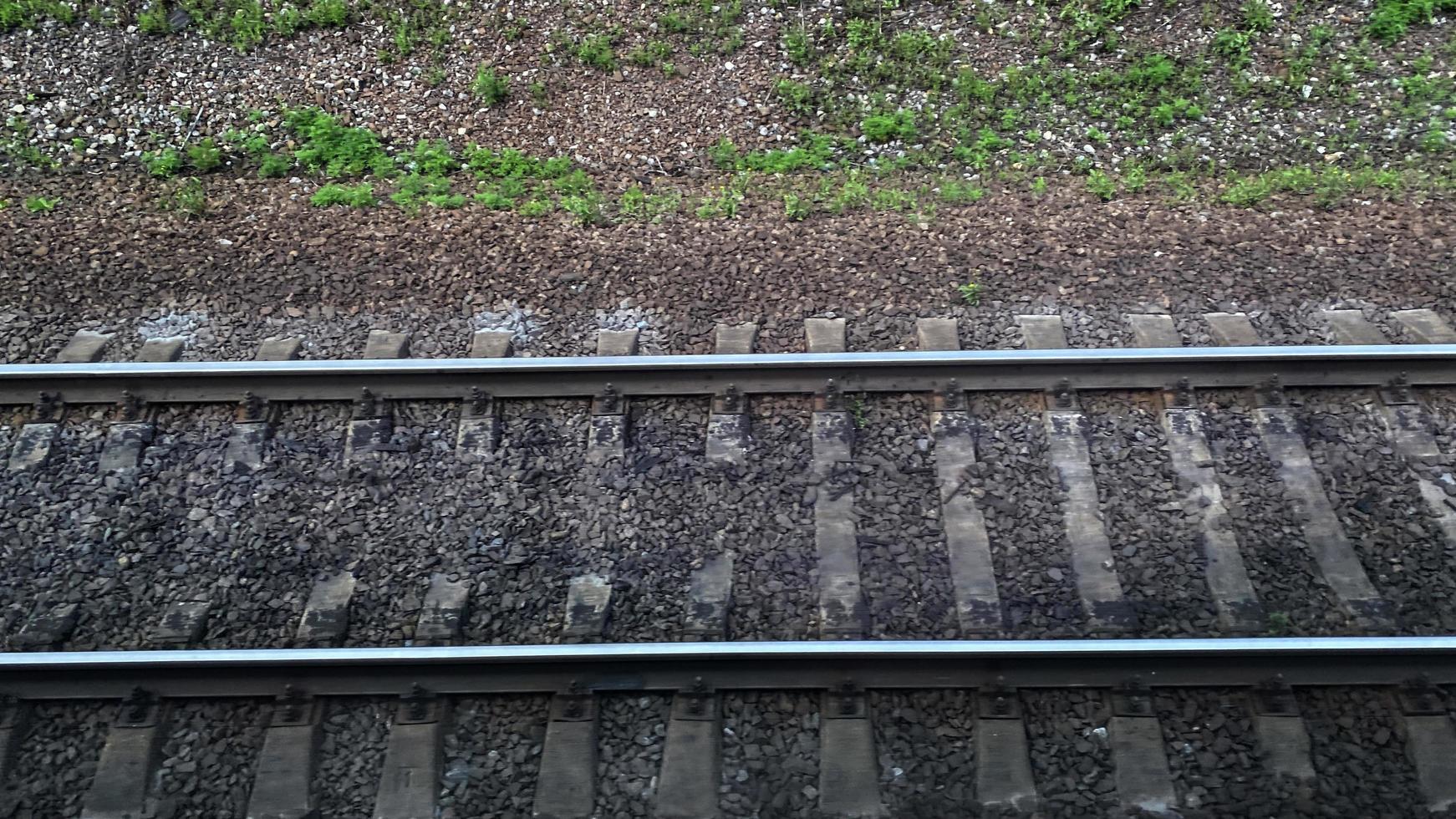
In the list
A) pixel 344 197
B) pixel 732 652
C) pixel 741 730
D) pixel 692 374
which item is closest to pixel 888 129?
Answer: pixel 692 374

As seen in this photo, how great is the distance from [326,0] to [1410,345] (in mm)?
7499

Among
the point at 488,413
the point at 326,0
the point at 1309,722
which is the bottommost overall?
the point at 1309,722

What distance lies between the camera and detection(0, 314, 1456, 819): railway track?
3824 mm

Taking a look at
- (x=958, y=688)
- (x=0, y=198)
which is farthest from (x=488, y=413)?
(x=0, y=198)

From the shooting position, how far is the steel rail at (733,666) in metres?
3.94

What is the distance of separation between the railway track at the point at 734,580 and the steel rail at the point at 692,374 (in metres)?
0.02

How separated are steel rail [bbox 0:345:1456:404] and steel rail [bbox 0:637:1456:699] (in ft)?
4.91

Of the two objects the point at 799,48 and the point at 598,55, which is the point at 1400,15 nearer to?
the point at 799,48

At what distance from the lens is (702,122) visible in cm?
717

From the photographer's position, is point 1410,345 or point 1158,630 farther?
point 1410,345

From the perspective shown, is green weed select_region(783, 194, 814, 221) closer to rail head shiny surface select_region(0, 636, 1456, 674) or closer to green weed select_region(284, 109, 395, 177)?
green weed select_region(284, 109, 395, 177)

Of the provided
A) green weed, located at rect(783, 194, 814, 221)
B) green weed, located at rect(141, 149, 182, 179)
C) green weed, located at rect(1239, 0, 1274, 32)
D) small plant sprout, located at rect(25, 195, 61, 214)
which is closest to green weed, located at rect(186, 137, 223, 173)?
green weed, located at rect(141, 149, 182, 179)

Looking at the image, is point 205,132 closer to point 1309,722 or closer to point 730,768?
point 730,768

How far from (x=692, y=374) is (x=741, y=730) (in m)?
1.86
